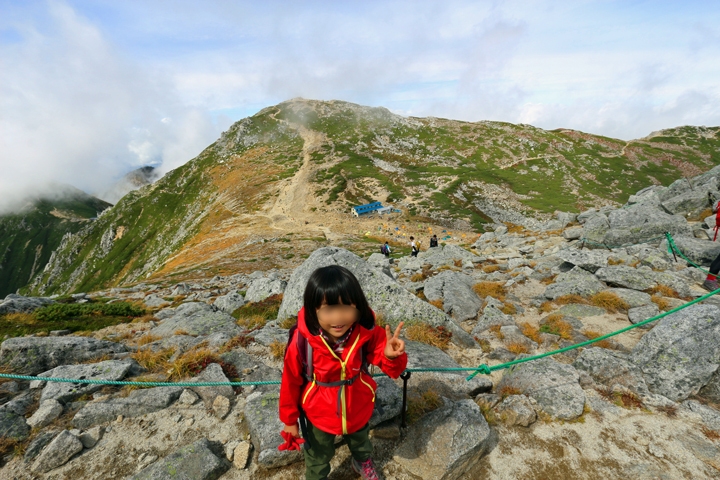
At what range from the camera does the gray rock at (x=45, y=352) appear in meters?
6.12

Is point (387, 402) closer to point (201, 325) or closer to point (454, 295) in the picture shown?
point (454, 295)

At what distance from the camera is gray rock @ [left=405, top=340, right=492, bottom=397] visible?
579cm

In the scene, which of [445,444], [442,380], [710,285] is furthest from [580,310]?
[445,444]

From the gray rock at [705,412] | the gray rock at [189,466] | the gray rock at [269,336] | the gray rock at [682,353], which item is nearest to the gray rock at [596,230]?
the gray rock at [682,353]

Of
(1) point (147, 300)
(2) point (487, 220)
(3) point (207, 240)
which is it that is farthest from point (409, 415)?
(2) point (487, 220)

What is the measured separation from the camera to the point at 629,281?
1030 centimetres

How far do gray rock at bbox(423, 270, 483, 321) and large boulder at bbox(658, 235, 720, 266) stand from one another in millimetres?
Result: 9458

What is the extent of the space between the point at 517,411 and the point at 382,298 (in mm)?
4675

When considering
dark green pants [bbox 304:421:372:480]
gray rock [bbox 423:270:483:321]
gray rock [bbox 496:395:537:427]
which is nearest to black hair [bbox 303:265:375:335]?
dark green pants [bbox 304:421:372:480]

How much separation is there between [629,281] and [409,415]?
10.8 m

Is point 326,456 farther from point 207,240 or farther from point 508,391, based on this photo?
point 207,240

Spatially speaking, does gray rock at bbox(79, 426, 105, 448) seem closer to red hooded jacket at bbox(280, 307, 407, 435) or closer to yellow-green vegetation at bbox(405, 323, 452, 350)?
red hooded jacket at bbox(280, 307, 407, 435)

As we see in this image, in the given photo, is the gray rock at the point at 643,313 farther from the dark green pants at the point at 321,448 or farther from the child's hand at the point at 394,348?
the dark green pants at the point at 321,448

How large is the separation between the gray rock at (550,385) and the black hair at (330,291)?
485 centimetres
